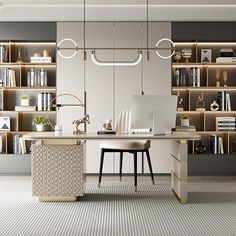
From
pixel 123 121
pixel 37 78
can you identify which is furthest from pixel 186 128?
pixel 37 78

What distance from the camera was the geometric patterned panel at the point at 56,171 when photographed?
6004 mm

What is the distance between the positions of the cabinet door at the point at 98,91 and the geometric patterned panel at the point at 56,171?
2.23m

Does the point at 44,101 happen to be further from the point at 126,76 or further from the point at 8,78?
the point at 126,76

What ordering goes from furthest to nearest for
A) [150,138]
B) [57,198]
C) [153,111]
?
[153,111] → [57,198] → [150,138]

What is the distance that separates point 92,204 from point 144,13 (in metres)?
3.58

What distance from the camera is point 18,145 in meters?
8.41

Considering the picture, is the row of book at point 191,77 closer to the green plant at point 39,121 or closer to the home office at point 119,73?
the home office at point 119,73

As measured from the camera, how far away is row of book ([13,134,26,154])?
27.6 feet

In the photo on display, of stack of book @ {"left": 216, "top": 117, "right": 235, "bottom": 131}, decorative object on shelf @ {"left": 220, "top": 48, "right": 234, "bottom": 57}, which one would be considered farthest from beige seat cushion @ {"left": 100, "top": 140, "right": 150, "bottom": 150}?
decorative object on shelf @ {"left": 220, "top": 48, "right": 234, "bottom": 57}

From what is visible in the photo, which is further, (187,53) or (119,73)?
(187,53)

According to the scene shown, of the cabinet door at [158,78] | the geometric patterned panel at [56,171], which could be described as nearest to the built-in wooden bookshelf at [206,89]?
the cabinet door at [158,78]

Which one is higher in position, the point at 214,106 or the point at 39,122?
the point at 214,106

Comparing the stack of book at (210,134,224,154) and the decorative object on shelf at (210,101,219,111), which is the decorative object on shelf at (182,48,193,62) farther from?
the stack of book at (210,134,224,154)

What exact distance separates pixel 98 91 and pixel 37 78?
1016 mm
